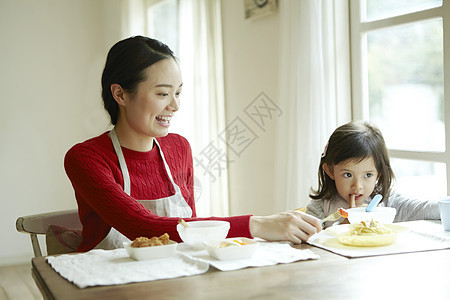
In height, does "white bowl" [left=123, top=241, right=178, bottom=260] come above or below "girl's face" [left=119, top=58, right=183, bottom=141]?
below

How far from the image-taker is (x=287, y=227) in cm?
140

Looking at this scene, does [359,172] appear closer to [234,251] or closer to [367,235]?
[367,235]

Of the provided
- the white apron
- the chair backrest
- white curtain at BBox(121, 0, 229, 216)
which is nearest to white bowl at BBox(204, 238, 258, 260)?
the white apron

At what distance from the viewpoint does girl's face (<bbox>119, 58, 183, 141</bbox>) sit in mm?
1803

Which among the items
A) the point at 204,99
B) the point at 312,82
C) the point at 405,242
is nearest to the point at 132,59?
the point at 405,242

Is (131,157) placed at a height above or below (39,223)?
above

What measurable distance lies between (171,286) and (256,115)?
2.39 m

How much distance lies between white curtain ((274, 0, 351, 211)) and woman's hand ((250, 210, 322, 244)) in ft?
4.09

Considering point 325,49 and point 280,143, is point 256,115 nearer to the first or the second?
point 280,143

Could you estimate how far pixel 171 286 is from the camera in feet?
3.48

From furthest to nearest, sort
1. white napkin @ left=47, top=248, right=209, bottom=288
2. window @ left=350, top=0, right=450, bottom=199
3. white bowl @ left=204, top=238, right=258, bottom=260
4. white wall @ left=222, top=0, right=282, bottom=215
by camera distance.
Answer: white wall @ left=222, top=0, right=282, bottom=215 → window @ left=350, top=0, right=450, bottom=199 → white bowl @ left=204, top=238, right=258, bottom=260 → white napkin @ left=47, top=248, right=209, bottom=288

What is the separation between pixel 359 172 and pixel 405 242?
0.49 meters

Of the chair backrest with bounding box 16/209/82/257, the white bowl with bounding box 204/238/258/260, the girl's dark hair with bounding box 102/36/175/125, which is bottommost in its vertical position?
the chair backrest with bounding box 16/209/82/257

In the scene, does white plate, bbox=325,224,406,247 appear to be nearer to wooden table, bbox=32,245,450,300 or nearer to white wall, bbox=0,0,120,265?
wooden table, bbox=32,245,450,300
